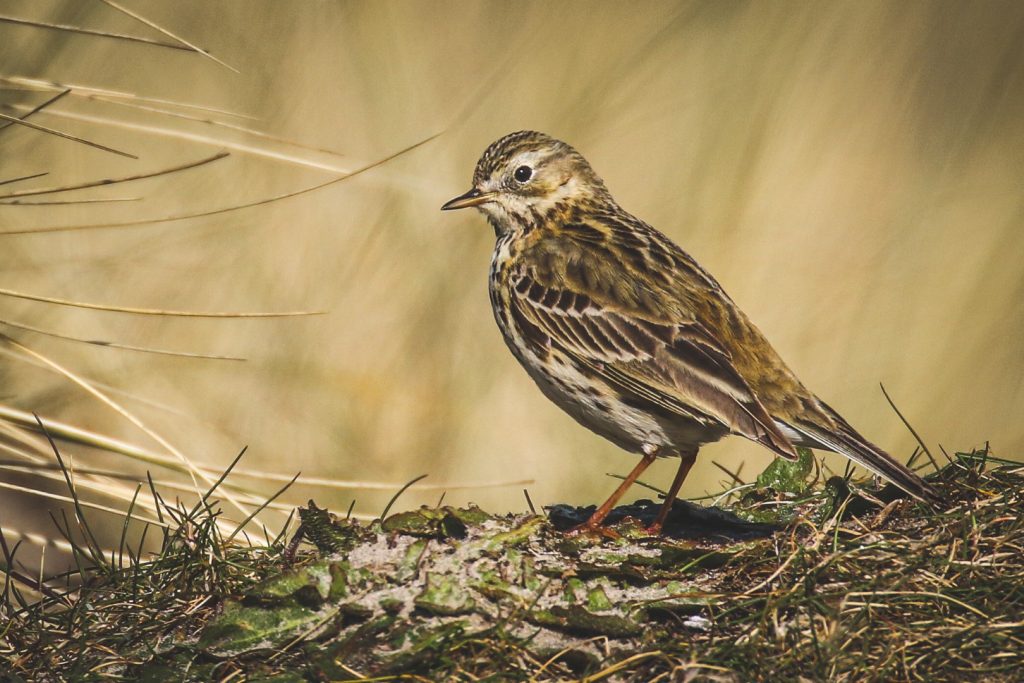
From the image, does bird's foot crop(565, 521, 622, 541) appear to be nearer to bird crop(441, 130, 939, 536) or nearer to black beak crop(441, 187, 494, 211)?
bird crop(441, 130, 939, 536)

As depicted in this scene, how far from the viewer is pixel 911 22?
7.81m

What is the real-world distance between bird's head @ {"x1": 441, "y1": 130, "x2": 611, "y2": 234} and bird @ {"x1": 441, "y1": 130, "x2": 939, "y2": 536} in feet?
Result: 0.28

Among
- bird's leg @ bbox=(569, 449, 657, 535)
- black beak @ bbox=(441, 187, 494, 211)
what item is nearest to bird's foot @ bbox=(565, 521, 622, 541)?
bird's leg @ bbox=(569, 449, 657, 535)

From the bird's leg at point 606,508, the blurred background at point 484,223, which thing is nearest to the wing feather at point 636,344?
the bird's leg at point 606,508

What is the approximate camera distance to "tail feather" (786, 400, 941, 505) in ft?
15.0

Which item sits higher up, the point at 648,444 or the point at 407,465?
the point at 648,444

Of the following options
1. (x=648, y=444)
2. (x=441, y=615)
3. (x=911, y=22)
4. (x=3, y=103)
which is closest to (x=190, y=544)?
(x=441, y=615)

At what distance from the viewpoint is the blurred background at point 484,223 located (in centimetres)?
738

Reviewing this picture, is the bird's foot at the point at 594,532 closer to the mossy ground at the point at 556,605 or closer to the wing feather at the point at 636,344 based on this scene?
the mossy ground at the point at 556,605

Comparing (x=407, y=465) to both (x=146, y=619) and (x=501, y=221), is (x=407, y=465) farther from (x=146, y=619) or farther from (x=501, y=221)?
(x=146, y=619)

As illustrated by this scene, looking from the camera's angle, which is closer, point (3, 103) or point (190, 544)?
point (190, 544)

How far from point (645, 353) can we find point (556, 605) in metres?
1.42

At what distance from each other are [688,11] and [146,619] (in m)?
5.11

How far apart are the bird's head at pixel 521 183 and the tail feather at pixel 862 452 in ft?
6.36
